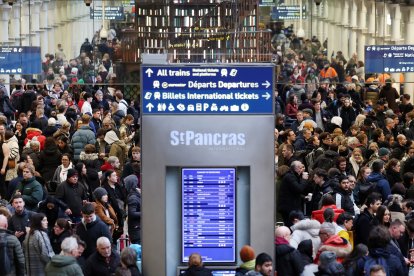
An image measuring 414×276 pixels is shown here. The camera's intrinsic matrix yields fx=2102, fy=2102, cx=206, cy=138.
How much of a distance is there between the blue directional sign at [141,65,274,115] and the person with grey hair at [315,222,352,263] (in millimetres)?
1677

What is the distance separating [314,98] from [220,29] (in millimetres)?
5767

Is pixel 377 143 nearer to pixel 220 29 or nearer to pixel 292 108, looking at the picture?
pixel 292 108

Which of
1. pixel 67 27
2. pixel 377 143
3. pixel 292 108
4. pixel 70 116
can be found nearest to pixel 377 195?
pixel 377 143

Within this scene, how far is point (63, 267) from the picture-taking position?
2172 centimetres

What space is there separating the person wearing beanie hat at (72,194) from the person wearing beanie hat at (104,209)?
582 mm

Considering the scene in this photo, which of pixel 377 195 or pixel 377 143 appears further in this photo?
pixel 377 143

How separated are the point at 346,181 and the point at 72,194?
11.6ft

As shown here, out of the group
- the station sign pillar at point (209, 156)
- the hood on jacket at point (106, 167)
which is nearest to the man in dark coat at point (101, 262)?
the station sign pillar at point (209, 156)

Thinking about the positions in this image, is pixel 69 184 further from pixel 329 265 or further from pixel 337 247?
pixel 329 265

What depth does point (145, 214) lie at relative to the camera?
22109mm

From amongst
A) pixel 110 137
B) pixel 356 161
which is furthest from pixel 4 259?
pixel 110 137

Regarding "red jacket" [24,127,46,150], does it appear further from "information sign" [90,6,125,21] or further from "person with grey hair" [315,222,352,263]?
"information sign" [90,6,125,21]

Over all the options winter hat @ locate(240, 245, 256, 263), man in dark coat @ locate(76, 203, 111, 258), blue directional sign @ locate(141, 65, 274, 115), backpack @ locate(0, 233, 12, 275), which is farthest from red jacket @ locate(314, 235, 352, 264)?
backpack @ locate(0, 233, 12, 275)

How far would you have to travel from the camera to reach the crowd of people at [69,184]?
22.9m
